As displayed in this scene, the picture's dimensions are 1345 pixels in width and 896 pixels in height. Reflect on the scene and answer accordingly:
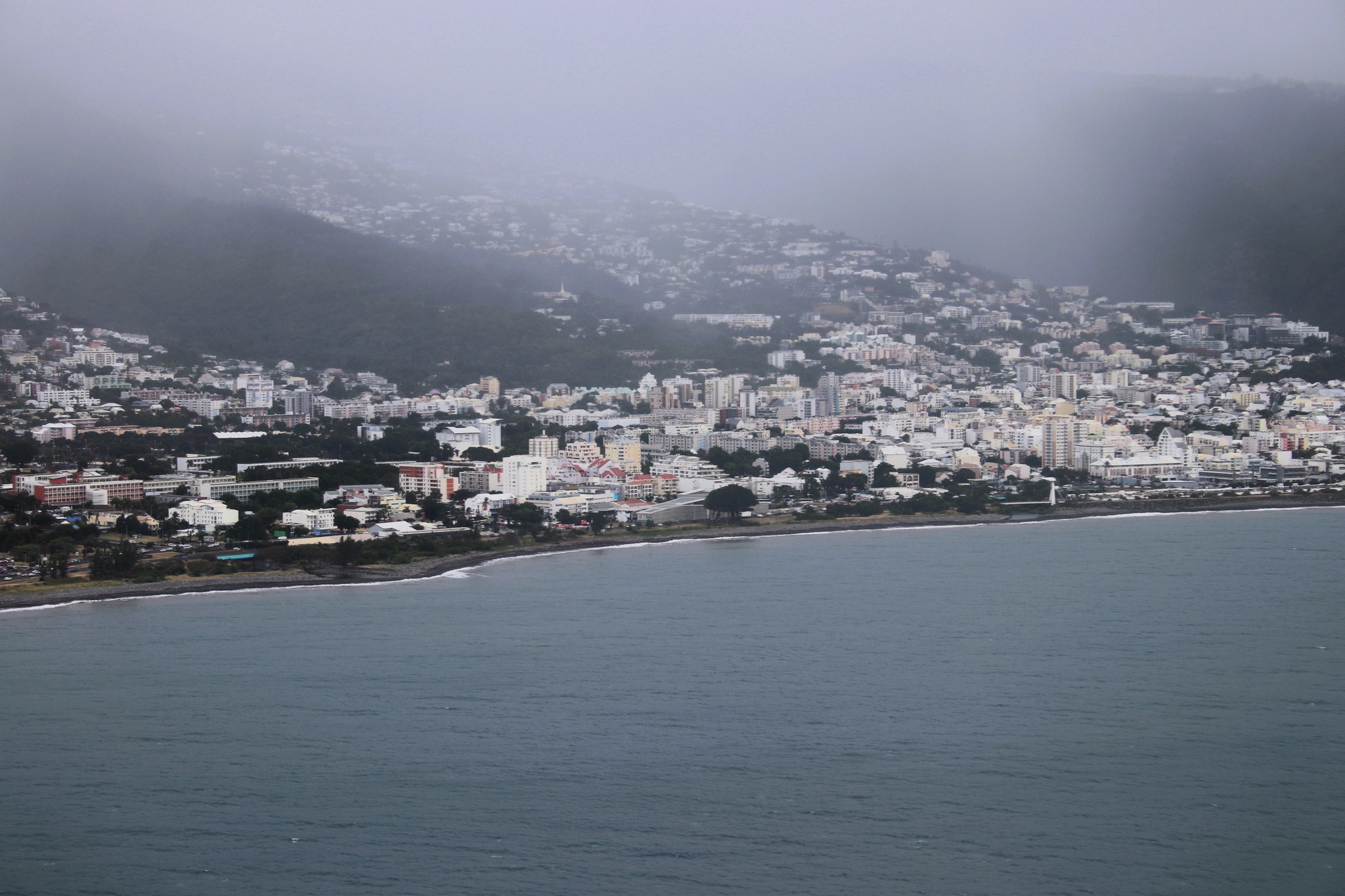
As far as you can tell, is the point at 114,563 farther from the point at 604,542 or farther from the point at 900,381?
the point at 900,381

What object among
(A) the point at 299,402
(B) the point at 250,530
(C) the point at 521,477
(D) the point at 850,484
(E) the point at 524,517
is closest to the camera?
(B) the point at 250,530

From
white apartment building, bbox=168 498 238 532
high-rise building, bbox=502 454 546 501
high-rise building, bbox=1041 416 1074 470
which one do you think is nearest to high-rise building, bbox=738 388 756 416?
high-rise building, bbox=1041 416 1074 470

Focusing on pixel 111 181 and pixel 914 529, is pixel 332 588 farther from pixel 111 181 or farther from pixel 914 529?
pixel 111 181

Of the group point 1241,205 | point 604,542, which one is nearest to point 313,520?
point 604,542

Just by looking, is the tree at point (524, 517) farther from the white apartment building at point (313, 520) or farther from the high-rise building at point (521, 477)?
the white apartment building at point (313, 520)

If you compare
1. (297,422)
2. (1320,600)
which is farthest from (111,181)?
(1320,600)

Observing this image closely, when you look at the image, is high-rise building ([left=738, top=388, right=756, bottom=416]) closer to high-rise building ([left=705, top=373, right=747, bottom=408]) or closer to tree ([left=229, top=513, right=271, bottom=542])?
high-rise building ([left=705, top=373, right=747, bottom=408])

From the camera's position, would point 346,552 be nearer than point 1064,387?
Yes

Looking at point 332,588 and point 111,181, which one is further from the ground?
point 111,181
